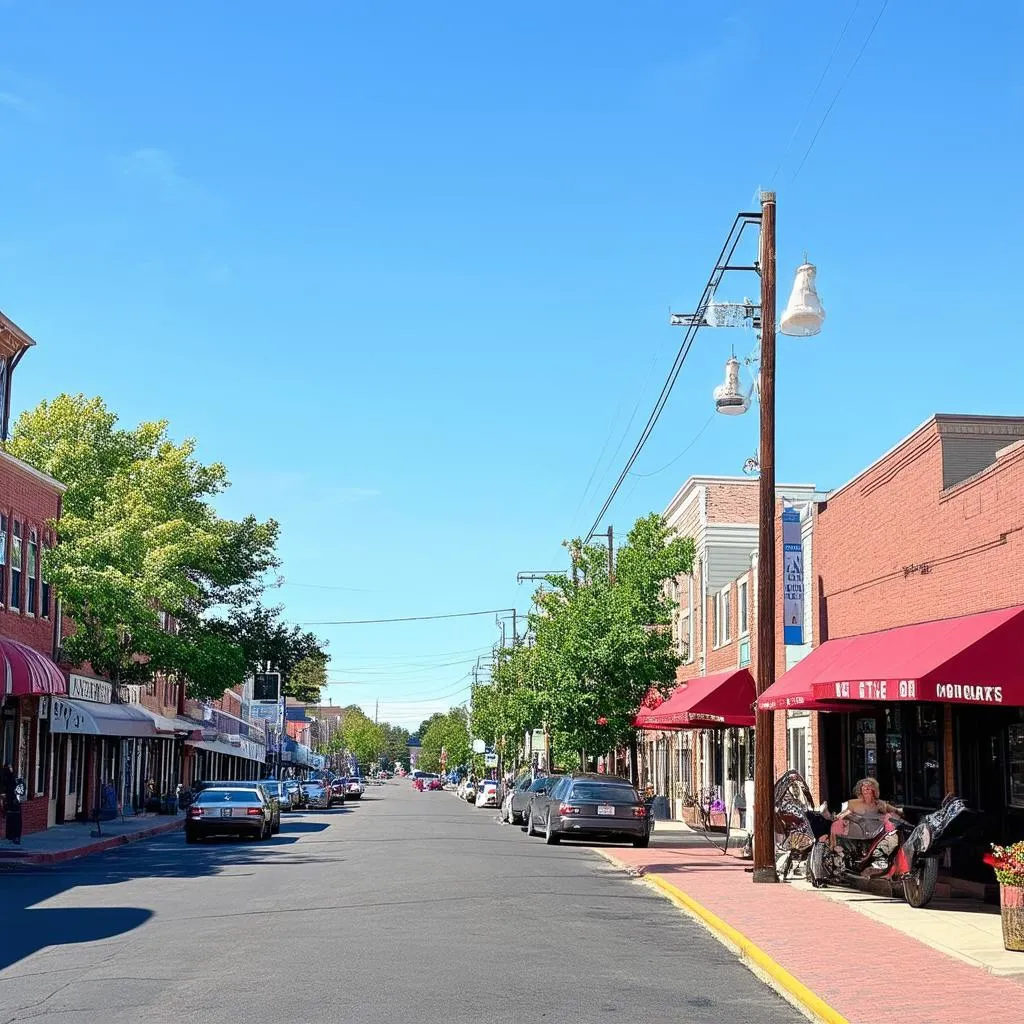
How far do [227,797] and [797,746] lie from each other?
13055 millimetres

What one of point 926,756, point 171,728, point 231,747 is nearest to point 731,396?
point 926,756

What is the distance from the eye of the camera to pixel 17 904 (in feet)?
56.7

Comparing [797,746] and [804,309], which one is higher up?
[804,309]

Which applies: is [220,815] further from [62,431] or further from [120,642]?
[62,431]

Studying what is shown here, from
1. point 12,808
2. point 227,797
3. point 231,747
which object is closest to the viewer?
point 12,808

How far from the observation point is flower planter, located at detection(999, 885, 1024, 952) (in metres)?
12.5

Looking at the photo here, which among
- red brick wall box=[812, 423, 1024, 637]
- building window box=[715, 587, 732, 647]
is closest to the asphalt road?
red brick wall box=[812, 423, 1024, 637]

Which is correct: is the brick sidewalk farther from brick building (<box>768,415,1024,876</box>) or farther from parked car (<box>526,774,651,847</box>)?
parked car (<box>526,774,651,847</box>)

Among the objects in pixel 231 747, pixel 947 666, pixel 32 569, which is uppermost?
pixel 32 569

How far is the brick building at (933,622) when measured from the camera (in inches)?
647

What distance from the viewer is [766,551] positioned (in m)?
20.4

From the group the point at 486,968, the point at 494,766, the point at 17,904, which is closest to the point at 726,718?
the point at 17,904

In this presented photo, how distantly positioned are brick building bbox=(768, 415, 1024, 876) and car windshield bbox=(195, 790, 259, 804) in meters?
A: 14.6

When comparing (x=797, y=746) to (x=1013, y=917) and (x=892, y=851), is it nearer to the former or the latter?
(x=892, y=851)
